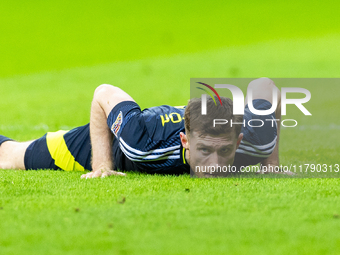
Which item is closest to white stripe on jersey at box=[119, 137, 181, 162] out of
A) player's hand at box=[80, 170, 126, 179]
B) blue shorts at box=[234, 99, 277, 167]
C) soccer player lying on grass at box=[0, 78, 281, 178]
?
soccer player lying on grass at box=[0, 78, 281, 178]

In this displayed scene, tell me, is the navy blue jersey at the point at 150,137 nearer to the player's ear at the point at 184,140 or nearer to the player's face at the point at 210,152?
the player's ear at the point at 184,140

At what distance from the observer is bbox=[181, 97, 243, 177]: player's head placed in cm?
342

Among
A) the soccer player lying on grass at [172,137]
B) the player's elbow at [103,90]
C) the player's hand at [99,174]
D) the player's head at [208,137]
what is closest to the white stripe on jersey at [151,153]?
the soccer player lying on grass at [172,137]

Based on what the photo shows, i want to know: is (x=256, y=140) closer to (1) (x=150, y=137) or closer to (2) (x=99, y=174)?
(1) (x=150, y=137)

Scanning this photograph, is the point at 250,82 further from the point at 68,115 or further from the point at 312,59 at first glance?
the point at 312,59

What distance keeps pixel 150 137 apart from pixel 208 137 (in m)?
0.49

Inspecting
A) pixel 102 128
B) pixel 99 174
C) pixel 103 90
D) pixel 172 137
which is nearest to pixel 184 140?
pixel 172 137

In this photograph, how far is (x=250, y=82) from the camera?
416 centimetres

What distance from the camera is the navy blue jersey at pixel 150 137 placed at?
3564 millimetres

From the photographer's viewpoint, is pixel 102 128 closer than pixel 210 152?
No

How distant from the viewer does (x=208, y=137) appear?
3412mm

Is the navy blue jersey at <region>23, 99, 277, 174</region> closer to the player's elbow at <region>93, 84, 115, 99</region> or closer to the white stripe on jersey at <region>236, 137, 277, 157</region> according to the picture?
the white stripe on jersey at <region>236, 137, 277, 157</region>

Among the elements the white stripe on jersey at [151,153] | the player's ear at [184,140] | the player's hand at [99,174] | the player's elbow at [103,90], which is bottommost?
the player's hand at [99,174]

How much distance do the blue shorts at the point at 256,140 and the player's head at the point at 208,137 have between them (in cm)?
16
